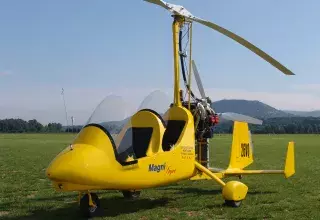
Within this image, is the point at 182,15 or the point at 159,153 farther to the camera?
the point at 182,15

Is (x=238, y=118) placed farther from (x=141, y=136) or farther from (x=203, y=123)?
(x=141, y=136)

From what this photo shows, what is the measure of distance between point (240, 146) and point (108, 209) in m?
4.31

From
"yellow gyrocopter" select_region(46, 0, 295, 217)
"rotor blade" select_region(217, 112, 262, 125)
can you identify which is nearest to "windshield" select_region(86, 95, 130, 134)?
"yellow gyrocopter" select_region(46, 0, 295, 217)

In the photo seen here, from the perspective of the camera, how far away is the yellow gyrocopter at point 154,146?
802 cm

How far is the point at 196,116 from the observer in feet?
36.0

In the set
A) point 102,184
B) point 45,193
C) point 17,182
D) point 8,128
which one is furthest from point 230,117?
point 8,128

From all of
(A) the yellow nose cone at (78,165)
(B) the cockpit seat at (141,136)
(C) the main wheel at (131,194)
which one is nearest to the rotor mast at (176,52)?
(B) the cockpit seat at (141,136)

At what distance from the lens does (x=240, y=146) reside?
1238 cm

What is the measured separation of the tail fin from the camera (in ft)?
40.0

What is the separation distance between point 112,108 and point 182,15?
2.98 metres

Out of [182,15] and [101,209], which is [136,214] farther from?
[182,15]

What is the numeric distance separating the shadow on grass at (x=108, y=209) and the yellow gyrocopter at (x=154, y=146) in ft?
1.48

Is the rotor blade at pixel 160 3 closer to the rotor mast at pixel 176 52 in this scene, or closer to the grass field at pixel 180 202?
the rotor mast at pixel 176 52

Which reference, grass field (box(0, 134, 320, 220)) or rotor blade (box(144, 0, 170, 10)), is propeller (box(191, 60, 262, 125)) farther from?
grass field (box(0, 134, 320, 220))
